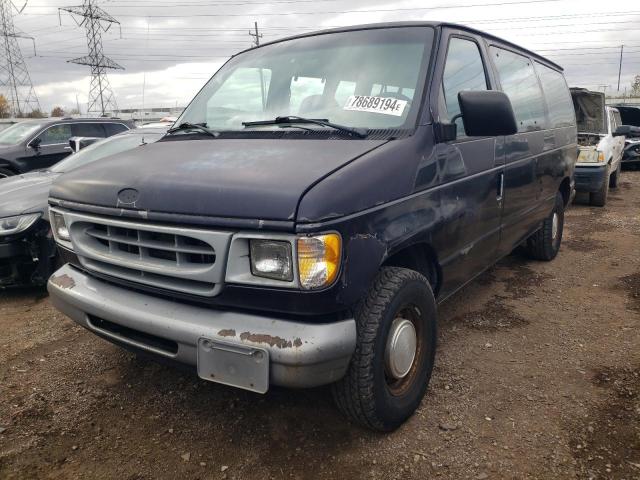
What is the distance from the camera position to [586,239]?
6.47m

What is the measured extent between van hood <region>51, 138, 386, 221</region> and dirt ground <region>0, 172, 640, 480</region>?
0.91m

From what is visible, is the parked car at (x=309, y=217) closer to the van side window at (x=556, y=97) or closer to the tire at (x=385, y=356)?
the tire at (x=385, y=356)

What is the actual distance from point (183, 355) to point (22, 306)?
10.1 ft

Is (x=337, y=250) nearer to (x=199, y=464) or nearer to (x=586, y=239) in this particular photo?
(x=199, y=464)

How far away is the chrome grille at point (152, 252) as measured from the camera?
2.02 meters

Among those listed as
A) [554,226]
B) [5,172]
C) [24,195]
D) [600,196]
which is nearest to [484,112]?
[554,226]

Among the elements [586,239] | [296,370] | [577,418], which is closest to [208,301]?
[296,370]

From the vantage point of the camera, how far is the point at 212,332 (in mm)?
1994

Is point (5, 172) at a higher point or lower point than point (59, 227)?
lower

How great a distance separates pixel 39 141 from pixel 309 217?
8.71m

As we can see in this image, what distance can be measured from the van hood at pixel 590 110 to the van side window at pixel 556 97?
525cm

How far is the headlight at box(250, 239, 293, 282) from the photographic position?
1.93 m

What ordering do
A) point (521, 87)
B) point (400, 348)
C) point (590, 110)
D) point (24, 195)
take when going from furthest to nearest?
point (590, 110) < point (24, 195) < point (521, 87) < point (400, 348)

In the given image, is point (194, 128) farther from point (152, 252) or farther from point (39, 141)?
point (39, 141)
